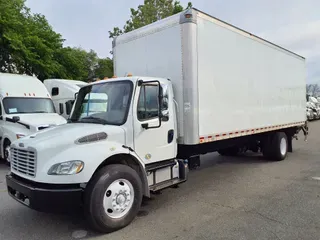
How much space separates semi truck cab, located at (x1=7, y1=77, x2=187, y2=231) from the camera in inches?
150

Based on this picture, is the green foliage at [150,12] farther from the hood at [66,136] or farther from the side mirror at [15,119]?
the hood at [66,136]

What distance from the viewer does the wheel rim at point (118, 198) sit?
13.3 ft

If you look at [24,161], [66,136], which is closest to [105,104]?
[66,136]

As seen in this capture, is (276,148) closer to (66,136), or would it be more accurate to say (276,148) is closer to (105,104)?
(105,104)

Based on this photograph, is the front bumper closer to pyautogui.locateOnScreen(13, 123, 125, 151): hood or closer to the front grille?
the front grille

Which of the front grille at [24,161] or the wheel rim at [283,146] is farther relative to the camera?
the wheel rim at [283,146]

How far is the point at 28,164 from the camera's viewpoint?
13.2ft

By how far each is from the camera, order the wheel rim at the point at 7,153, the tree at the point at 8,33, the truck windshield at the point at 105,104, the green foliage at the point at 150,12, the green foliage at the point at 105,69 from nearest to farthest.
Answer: the truck windshield at the point at 105,104 < the wheel rim at the point at 7,153 < the tree at the point at 8,33 < the green foliage at the point at 150,12 < the green foliage at the point at 105,69

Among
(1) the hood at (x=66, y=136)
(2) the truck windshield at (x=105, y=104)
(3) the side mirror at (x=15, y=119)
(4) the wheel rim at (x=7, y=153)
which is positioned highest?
(2) the truck windshield at (x=105, y=104)

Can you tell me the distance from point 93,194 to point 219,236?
1830 mm

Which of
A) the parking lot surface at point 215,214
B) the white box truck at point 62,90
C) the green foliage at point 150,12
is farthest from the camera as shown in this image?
the green foliage at point 150,12

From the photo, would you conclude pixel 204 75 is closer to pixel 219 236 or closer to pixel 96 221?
pixel 219 236

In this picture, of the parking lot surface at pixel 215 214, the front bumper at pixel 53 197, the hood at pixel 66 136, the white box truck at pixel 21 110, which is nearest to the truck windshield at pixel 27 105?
the white box truck at pixel 21 110

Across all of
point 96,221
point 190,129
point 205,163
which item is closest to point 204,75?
point 190,129
